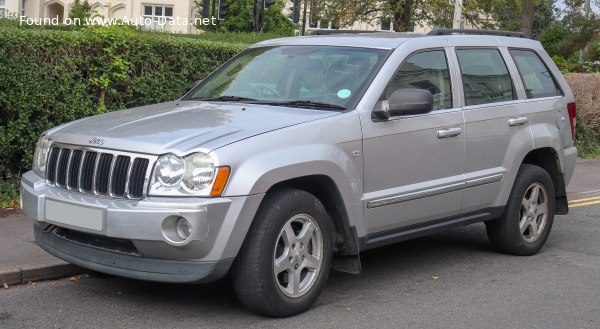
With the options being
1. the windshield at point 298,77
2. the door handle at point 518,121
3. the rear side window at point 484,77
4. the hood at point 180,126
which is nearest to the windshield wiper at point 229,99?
the windshield at point 298,77

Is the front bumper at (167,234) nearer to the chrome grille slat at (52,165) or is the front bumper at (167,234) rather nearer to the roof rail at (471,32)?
the chrome grille slat at (52,165)

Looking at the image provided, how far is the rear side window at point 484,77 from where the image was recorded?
7445mm

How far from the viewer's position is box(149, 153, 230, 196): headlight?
541 cm

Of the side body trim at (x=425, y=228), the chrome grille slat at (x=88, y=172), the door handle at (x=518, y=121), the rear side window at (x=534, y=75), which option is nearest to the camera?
the chrome grille slat at (x=88, y=172)

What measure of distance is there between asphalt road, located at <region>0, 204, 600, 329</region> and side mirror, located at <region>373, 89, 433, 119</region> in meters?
1.31

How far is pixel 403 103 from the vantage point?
21.2ft

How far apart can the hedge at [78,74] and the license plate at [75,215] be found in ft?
A: 11.9

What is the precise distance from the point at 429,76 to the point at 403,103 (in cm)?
77

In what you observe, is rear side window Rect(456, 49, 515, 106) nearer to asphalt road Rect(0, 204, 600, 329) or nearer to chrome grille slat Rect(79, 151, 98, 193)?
asphalt road Rect(0, 204, 600, 329)

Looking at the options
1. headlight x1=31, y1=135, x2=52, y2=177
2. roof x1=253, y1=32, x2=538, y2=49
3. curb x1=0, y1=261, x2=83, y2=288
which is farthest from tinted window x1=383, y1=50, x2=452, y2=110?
curb x1=0, y1=261, x2=83, y2=288

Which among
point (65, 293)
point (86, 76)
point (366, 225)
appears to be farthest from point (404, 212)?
point (86, 76)

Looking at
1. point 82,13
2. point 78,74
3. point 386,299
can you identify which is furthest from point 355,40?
point 82,13

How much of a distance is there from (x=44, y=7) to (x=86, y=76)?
45.1 m

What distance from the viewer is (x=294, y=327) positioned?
227 inches
